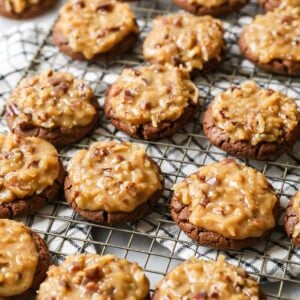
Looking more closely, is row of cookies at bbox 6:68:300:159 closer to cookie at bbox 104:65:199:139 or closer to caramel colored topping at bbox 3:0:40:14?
cookie at bbox 104:65:199:139

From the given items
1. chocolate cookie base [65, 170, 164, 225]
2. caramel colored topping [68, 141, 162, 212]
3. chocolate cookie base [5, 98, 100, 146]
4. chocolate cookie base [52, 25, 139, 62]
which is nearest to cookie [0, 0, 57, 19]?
chocolate cookie base [52, 25, 139, 62]

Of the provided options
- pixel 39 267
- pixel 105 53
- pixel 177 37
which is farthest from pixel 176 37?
pixel 39 267

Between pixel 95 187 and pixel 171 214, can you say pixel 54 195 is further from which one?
pixel 171 214

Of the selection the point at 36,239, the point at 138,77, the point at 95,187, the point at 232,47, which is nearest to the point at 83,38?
the point at 138,77

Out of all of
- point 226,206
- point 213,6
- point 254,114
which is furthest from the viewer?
point 213,6

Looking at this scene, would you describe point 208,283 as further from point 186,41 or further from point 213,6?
point 213,6
